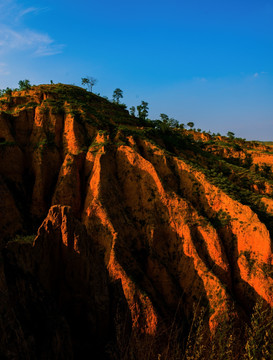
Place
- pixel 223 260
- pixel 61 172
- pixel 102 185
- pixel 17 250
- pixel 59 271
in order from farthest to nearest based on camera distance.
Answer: pixel 61 172
pixel 102 185
pixel 223 260
pixel 59 271
pixel 17 250

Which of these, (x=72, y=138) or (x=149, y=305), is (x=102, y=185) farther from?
(x=149, y=305)

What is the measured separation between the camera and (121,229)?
78.8 ft

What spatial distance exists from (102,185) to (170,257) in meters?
10.1

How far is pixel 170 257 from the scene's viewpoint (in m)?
24.9

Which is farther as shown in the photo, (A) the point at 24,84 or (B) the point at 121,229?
(A) the point at 24,84

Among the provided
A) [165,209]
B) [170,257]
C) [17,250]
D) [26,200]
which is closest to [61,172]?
[26,200]

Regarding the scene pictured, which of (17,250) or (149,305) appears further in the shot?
(149,305)

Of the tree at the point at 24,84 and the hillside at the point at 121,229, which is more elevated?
the tree at the point at 24,84

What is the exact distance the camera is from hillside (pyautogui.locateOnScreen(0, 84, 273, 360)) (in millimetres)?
13234

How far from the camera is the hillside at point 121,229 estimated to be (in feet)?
43.4

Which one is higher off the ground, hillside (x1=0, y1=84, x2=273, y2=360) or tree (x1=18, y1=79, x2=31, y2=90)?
tree (x1=18, y1=79, x2=31, y2=90)

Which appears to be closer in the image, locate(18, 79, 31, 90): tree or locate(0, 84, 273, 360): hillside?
locate(0, 84, 273, 360): hillside

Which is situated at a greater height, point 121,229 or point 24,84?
point 24,84

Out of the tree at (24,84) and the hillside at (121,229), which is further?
the tree at (24,84)
